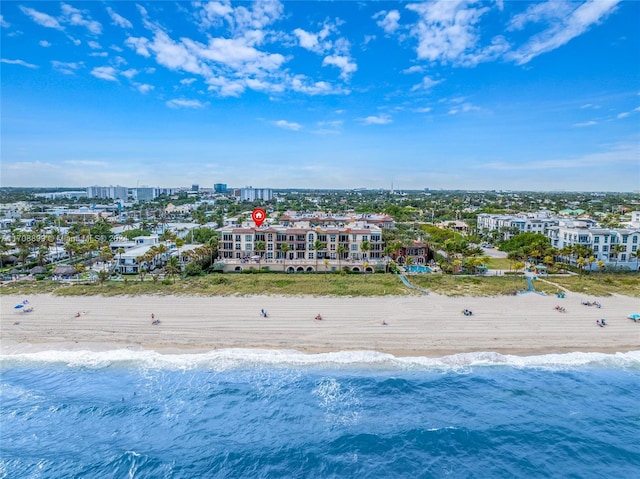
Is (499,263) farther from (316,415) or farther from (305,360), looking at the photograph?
(316,415)

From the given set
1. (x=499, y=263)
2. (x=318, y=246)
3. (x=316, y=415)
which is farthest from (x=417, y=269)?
(x=316, y=415)

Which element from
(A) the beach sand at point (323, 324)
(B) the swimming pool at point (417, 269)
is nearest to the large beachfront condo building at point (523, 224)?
(B) the swimming pool at point (417, 269)

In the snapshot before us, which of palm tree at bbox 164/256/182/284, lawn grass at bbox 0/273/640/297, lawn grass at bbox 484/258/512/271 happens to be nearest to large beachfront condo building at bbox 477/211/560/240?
lawn grass at bbox 484/258/512/271

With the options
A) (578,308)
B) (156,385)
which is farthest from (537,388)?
(156,385)

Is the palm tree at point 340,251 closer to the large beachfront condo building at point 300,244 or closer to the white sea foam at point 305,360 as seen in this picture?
the large beachfront condo building at point 300,244

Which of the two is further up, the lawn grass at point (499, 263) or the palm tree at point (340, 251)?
the palm tree at point (340, 251)

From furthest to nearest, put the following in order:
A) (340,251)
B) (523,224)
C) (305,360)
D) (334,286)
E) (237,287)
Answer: (523,224), (340,251), (334,286), (237,287), (305,360)
